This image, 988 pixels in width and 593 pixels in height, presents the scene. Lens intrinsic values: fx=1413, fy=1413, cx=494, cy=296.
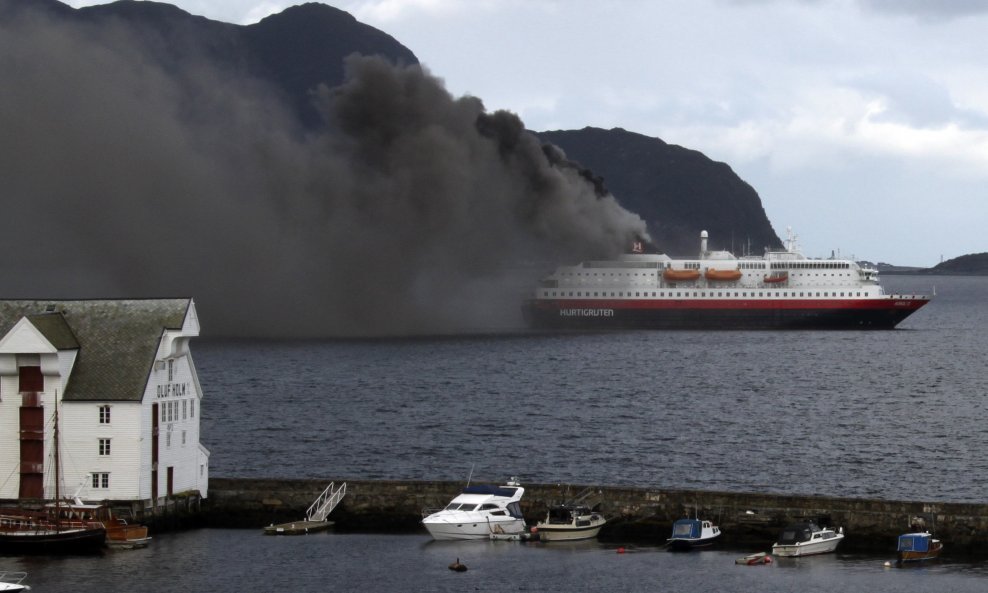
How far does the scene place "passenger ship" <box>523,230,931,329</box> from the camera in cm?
11688

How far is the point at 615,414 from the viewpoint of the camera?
5978 centimetres

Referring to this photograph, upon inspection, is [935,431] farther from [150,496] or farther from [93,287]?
[93,287]

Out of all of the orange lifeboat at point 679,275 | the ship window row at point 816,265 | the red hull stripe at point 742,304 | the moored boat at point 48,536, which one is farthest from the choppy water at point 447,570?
the orange lifeboat at point 679,275

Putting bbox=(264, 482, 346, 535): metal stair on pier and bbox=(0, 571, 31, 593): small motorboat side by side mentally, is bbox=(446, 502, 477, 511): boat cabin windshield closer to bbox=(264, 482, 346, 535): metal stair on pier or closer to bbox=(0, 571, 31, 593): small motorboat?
bbox=(264, 482, 346, 535): metal stair on pier

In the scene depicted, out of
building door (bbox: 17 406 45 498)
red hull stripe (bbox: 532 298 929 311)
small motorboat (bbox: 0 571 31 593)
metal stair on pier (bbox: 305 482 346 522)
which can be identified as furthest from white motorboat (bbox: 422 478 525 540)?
red hull stripe (bbox: 532 298 929 311)

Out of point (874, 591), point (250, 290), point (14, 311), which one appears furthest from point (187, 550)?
point (250, 290)

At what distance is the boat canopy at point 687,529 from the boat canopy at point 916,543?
411 cm

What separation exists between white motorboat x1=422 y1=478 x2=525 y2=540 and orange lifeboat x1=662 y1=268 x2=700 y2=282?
91067 mm

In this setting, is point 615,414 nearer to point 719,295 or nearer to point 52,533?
point 52,533

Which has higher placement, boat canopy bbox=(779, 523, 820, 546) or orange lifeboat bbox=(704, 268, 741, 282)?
orange lifeboat bbox=(704, 268, 741, 282)

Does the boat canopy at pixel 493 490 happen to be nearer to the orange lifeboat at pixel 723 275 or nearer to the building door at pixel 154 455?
the building door at pixel 154 455

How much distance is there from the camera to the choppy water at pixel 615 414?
4400cm

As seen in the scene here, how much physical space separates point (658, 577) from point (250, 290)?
95824 millimetres

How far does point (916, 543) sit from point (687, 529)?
15.0ft
